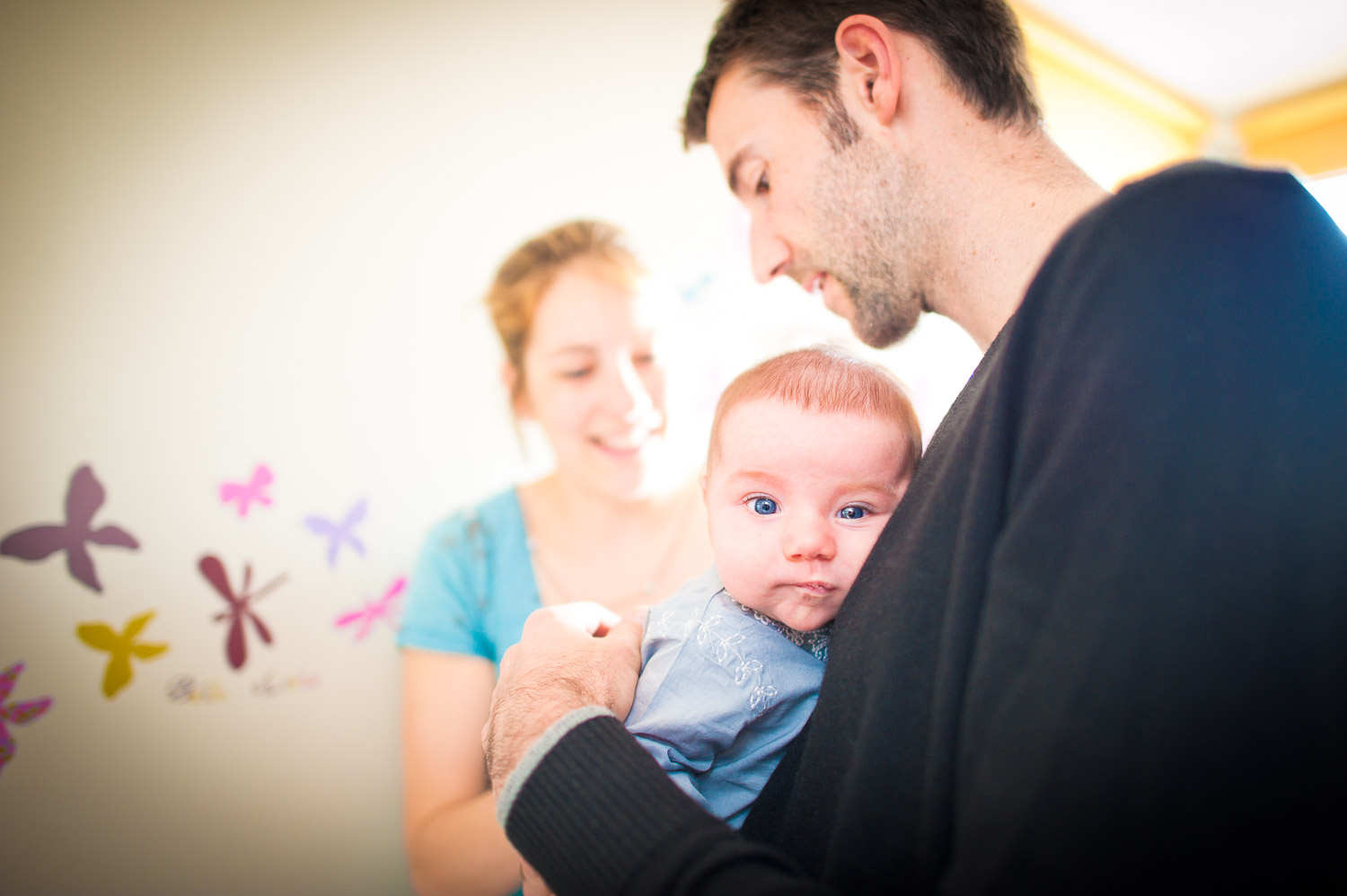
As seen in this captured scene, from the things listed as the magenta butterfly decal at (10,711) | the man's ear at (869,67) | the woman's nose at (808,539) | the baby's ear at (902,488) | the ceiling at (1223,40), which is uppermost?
the ceiling at (1223,40)

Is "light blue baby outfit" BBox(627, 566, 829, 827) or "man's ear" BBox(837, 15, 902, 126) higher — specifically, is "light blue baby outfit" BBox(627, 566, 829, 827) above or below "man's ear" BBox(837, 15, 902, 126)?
below

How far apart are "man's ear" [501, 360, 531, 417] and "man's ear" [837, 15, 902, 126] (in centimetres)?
105

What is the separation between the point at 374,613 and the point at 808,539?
1254 millimetres

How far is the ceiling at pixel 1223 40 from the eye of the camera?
2.50 meters

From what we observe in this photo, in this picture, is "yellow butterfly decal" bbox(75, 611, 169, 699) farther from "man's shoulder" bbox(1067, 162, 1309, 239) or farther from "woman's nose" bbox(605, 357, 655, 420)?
"man's shoulder" bbox(1067, 162, 1309, 239)

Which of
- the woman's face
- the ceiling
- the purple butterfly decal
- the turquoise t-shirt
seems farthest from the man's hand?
the ceiling

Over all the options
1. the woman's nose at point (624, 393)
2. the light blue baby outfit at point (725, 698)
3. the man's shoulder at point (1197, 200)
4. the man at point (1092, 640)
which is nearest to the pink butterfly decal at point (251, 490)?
the woman's nose at point (624, 393)

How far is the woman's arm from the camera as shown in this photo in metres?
1.21

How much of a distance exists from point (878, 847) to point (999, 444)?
40cm

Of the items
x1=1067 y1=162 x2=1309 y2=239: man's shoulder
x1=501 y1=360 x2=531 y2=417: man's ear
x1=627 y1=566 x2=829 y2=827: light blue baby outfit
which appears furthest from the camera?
x1=501 y1=360 x2=531 y2=417: man's ear

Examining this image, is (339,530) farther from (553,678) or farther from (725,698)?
(725,698)

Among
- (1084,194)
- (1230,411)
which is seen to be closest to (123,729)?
(1230,411)

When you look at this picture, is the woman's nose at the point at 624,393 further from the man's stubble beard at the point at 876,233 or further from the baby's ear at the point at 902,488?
the baby's ear at the point at 902,488

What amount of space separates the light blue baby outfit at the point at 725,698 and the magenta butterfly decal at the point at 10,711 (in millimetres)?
1227
